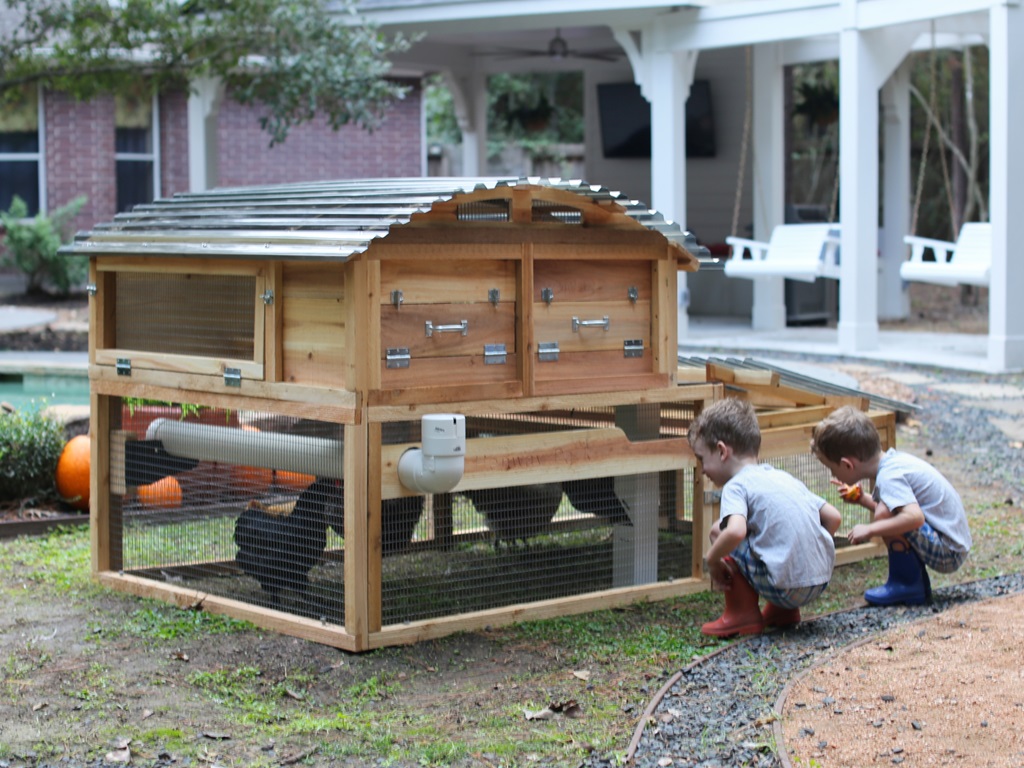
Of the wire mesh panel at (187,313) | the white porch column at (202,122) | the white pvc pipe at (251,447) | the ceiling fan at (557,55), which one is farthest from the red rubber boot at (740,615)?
the ceiling fan at (557,55)

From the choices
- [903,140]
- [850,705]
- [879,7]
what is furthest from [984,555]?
[903,140]

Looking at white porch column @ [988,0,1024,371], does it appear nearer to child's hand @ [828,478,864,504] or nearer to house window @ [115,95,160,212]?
child's hand @ [828,478,864,504]

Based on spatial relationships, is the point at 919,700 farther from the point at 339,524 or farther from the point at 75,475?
the point at 75,475

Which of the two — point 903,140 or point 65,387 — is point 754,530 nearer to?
point 65,387

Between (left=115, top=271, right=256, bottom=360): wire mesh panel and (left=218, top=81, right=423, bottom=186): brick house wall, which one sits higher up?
(left=218, top=81, right=423, bottom=186): brick house wall

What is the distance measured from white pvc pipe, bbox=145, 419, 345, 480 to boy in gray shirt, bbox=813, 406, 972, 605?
67.8 inches

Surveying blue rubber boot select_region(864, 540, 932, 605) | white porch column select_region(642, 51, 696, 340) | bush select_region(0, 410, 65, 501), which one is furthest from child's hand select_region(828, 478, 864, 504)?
white porch column select_region(642, 51, 696, 340)

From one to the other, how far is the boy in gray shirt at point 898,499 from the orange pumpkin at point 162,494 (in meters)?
2.37

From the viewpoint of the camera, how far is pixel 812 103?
17.7 m

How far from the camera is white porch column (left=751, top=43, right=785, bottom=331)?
614 inches

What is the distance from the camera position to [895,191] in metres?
16.9

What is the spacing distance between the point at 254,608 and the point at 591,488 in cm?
125

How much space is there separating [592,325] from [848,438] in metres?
0.96

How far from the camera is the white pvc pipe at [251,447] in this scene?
439 cm
